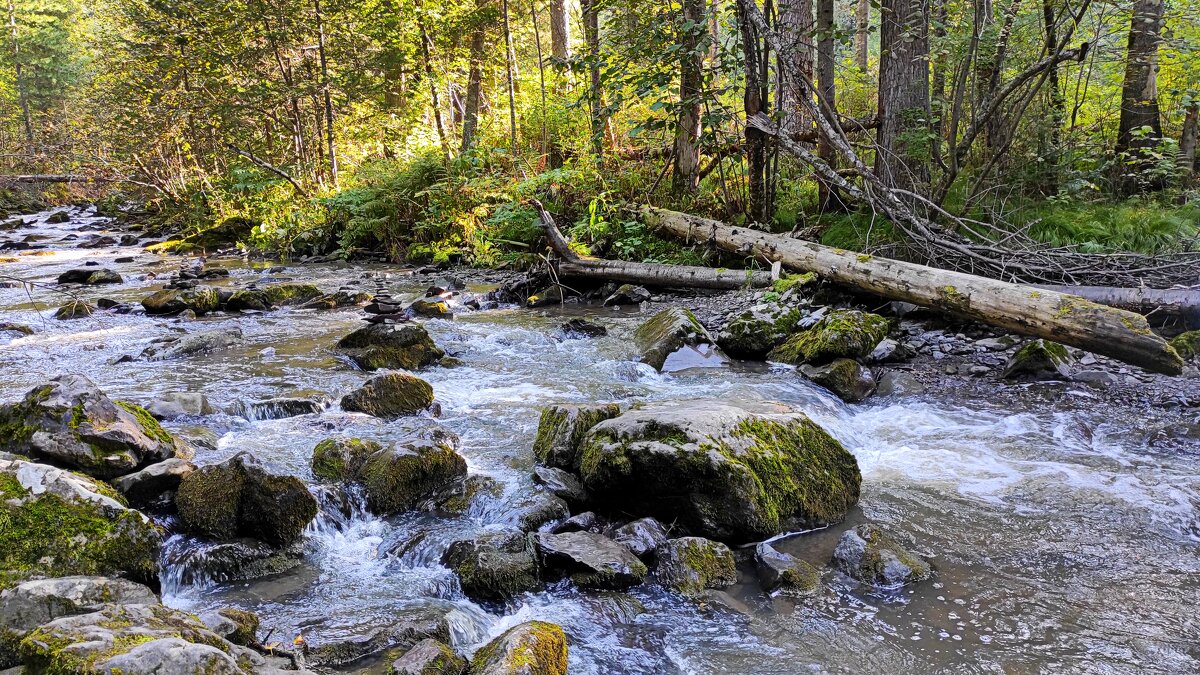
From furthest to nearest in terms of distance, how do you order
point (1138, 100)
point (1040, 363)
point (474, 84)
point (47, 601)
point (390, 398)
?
point (474, 84)
point (1138, 100)
point (1040, 363)
point (390, 398)
point (47, 601)

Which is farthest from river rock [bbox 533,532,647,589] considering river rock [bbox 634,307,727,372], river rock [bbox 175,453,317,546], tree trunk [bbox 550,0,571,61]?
tree trunk [bbox 550,0,571,61]

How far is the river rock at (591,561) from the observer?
4039 millimetres

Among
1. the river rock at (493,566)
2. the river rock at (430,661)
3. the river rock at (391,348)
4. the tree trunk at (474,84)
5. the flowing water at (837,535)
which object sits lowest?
the flowing water at (837,535)

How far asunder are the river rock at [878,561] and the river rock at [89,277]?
15.9 meters

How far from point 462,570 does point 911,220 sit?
754 cm

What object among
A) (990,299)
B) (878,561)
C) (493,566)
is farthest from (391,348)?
(990,299)

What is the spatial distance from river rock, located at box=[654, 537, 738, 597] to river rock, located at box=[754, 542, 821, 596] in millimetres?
172

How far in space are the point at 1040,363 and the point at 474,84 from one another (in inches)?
656

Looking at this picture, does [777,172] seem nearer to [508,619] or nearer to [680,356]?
[680,356]

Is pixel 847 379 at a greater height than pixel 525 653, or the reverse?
pixel 525 653

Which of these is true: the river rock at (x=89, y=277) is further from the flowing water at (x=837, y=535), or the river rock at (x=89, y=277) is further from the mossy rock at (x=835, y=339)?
the mossy rock at (x=835, y=339)

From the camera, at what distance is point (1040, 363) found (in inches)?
284

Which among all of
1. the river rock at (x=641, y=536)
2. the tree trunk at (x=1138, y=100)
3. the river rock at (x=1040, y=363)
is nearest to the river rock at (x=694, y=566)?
Result: the river rock at (x=641, y=536)

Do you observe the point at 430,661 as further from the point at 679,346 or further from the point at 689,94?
the point at 689,94
